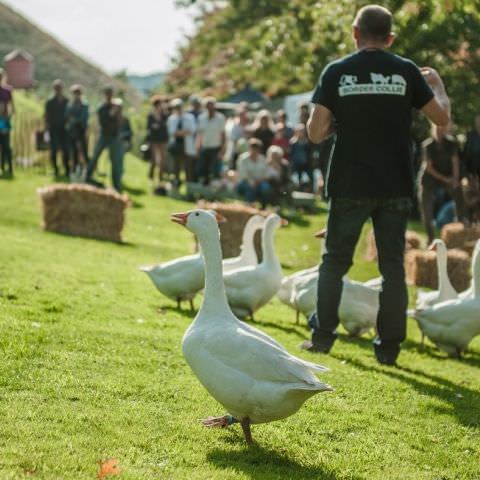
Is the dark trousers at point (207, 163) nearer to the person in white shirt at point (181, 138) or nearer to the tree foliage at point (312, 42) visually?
the person in white shirt at point (181, 138)

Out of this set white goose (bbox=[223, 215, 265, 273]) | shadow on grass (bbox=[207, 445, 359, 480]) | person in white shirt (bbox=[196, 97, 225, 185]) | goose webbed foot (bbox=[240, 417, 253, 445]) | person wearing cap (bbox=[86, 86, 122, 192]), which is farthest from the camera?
person in white shirt (bbox=[196, 97, 225, 185])

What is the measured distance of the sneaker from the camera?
345 inches

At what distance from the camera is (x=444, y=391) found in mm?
8102

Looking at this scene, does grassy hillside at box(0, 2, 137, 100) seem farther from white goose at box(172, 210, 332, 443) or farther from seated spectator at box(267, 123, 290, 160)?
white goose at box(172, 210, 332, 443)

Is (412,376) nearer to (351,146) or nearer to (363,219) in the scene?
(363,219)

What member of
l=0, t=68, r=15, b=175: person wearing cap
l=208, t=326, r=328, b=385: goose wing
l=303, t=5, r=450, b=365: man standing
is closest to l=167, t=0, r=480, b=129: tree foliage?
l=303, t=5, r=450, b=365: man standing

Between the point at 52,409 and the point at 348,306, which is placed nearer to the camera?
the point at 52,409

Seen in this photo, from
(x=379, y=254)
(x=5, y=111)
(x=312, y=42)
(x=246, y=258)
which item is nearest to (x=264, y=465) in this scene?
(x=379, y=254)

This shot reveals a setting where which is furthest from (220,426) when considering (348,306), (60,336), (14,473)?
(348,306)

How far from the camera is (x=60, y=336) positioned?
8.35m

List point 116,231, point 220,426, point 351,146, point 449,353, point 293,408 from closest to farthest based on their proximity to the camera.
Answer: point 293,408 → point 220,426 → point 351,146 → point 449,353 → point 116,231

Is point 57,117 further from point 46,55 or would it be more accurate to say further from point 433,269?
point 46,55

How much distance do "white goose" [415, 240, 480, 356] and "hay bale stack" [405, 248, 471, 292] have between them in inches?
187

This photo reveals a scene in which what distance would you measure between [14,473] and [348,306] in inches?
226
